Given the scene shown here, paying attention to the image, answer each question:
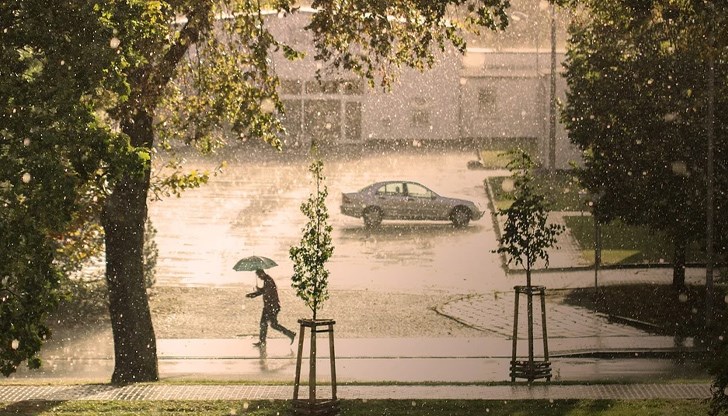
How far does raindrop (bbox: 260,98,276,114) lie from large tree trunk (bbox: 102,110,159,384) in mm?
1868

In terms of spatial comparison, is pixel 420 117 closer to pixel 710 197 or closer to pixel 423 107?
pixel 423 107

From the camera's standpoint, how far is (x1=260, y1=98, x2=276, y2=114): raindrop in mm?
21250

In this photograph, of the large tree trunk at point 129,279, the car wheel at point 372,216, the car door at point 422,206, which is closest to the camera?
the large tree trunk at point 129,279

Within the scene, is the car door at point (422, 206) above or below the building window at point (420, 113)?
below

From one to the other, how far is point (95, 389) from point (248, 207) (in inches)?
1116

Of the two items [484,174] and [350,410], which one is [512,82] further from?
[350,410]

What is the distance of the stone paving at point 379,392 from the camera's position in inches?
696

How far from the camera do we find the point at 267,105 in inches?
846

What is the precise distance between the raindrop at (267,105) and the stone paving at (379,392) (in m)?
4.71

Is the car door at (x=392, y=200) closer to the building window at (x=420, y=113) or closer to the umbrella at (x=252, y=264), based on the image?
the umbrella at (x=252, y=264)

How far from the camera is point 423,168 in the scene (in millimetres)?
58656

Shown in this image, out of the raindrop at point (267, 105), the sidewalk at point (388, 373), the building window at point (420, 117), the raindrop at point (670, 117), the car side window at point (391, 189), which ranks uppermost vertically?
the raindrop at point (267, 105)

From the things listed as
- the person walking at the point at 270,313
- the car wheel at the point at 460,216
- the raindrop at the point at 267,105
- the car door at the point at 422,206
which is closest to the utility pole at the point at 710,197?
the person walking at the point at 270,313

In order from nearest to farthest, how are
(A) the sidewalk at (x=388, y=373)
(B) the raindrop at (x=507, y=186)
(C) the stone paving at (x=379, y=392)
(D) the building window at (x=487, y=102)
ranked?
(C) the stone paving at (x=379, y=392) < (A) the sidewalk at (x=388, y=373) < (B) the raindrop at (x=507, y=186) < (D) the building window at (x=487, y=102)
